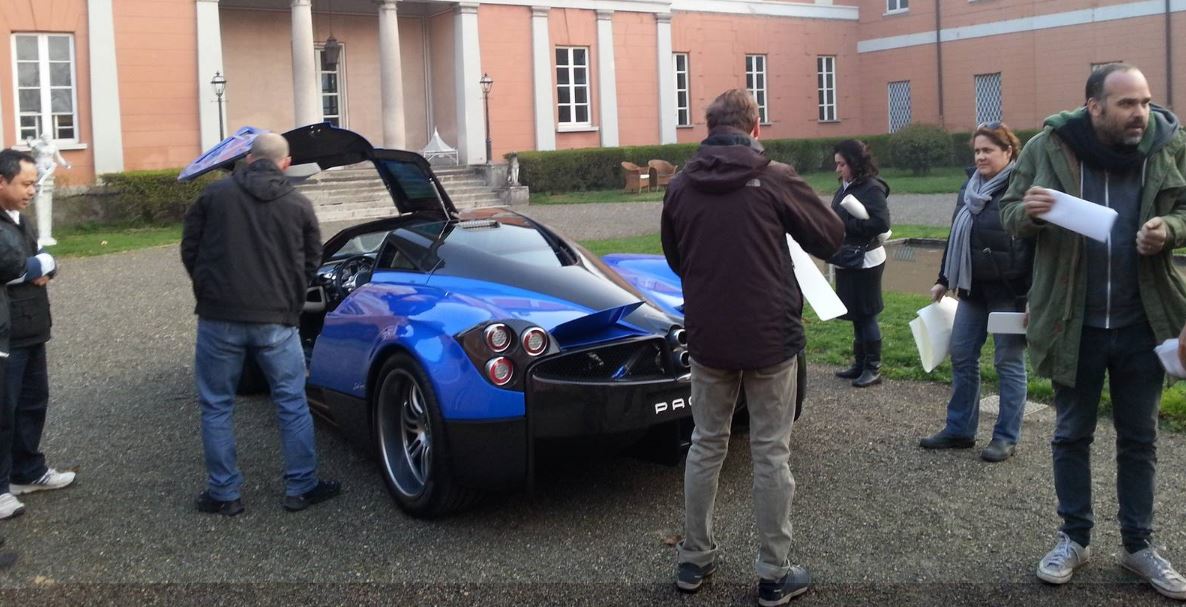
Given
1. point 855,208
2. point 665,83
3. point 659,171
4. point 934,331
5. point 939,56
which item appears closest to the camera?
point 934,331

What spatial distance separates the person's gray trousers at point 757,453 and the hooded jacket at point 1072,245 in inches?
37.8

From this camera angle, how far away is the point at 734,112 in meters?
3.77

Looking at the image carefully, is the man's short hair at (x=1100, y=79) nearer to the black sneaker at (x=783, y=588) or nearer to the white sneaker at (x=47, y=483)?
the black sneaker at (x=783, y=588)

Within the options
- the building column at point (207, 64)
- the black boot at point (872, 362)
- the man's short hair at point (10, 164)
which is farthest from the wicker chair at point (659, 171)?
the man's short hair at point (10, 164)

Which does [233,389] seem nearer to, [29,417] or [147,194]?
[29,417]

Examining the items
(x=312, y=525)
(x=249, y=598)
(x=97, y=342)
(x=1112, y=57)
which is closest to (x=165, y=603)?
(x=249, y=598)

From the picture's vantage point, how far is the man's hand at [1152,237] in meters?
3.53

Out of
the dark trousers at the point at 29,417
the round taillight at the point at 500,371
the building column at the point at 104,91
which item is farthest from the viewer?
the building column at the point at 104,91

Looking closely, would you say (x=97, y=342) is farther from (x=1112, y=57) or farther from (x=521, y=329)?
(x=1112, y=57)

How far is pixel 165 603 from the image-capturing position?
3.81 meters

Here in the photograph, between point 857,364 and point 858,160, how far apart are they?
52.4 inches

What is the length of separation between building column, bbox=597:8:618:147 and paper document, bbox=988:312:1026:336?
25460 mm

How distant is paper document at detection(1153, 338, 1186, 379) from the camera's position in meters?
3.39

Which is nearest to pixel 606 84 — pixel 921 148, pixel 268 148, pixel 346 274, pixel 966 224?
pixel 921 148
